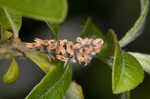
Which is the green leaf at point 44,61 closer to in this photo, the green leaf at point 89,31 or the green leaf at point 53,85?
the green leaf at point 53,85

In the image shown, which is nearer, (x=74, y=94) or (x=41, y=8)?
(x=41, y=8)

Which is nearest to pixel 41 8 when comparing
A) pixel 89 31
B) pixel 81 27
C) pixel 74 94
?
pixel 74 94

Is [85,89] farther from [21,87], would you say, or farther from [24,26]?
[24,26]

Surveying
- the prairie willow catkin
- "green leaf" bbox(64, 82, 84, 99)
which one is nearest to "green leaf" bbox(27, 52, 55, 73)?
the prairie willow catkin

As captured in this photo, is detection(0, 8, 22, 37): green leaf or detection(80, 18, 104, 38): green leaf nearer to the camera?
detection(0, 8, 22, 37): green leaf

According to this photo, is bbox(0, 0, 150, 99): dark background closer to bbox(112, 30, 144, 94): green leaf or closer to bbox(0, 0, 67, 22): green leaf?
bbox(112, 30, 144, 94): green leaf

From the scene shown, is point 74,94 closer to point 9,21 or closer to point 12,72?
point 12,72
